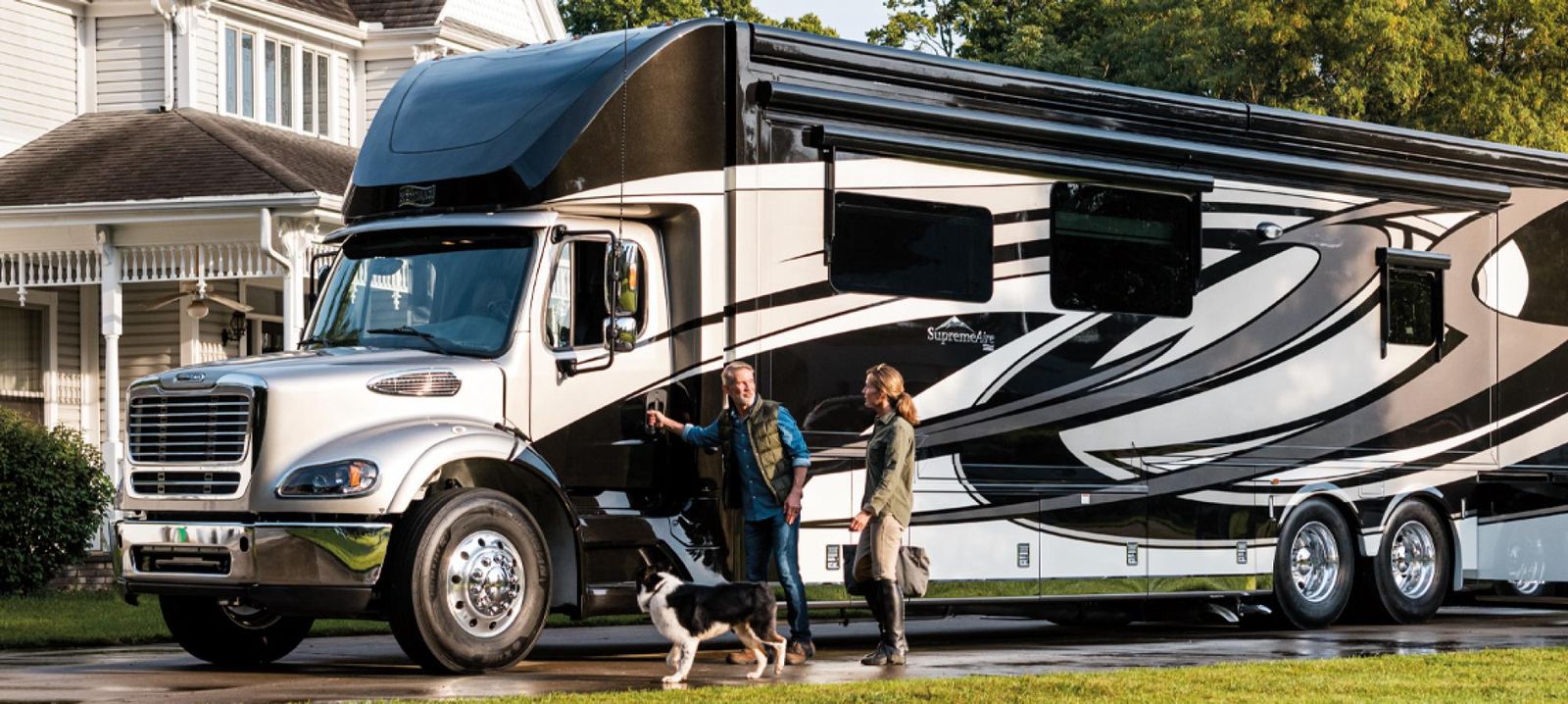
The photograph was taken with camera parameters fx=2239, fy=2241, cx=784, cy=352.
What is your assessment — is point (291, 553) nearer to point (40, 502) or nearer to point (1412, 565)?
point (40, 502)

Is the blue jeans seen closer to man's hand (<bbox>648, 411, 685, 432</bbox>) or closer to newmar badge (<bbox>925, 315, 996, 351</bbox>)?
man's hand (<bbox>648, 411, 685, 432</bbox>)

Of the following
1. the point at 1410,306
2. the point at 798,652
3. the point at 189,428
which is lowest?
the point at 798,652

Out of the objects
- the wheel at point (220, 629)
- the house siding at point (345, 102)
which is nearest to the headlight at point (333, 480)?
the wheel at point (220, 629)

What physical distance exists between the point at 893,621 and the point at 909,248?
256cm

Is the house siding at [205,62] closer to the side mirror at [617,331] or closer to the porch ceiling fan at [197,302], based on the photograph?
the porch ceiling fan at [197,302]

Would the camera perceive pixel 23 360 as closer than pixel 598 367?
No

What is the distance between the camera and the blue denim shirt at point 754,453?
13.0 meters

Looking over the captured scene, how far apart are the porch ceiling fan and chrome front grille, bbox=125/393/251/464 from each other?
13.2 metres

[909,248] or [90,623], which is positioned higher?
[909,248]

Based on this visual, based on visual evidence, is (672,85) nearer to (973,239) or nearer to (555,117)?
(555,117)

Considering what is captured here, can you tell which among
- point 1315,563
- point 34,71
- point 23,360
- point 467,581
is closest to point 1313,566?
point 1315,563

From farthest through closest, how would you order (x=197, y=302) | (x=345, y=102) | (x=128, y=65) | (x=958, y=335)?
(x=345, y=102) → (x=128, y=65) → (x=197, y=302) → (x=958, y=335)

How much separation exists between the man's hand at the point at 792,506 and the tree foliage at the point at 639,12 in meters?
43.6

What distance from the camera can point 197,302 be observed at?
1086 inches
